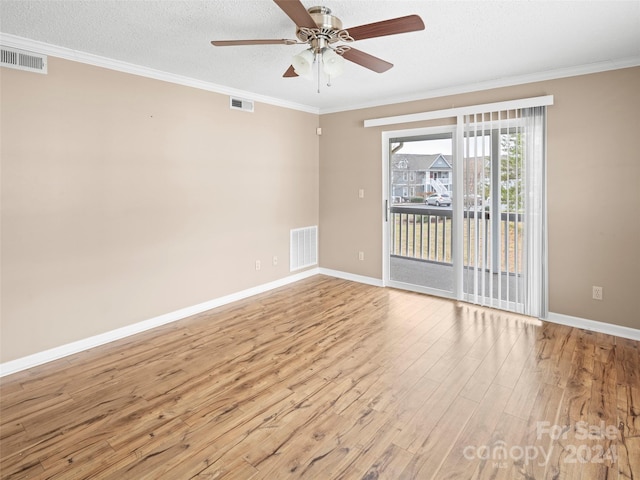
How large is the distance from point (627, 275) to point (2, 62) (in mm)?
5412

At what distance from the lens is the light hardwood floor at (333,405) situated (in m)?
1.83

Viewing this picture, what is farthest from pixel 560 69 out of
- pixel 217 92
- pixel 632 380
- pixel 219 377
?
pixel 219 377

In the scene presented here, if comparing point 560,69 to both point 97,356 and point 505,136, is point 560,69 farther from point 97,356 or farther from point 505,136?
point 97,356

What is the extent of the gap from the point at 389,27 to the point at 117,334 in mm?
3374

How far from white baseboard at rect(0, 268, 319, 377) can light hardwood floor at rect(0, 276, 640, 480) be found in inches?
4.1

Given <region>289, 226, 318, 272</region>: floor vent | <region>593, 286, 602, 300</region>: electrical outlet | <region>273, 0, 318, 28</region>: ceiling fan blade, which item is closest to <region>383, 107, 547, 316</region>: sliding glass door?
<region>593, 286, 602, 300</region>: electrical outlet

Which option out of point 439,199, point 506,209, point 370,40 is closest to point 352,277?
point 439,199

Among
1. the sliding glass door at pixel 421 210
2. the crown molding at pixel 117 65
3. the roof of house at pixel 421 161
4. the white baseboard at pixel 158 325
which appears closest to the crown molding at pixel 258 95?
the crown molding at pixel 117 65

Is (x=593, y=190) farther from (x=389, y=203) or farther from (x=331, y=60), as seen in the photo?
(x=331, y=60)

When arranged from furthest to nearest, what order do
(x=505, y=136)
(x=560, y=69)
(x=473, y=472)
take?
(x=505, y=136) < (x=560, y=69) < (x=473, y=472)

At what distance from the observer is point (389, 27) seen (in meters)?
2.01

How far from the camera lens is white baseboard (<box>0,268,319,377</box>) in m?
2.82

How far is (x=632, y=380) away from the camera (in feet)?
8.41

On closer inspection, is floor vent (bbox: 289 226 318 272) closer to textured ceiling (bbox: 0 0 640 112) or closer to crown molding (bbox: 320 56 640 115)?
crown molding (bbox: 320 56 640 115)
